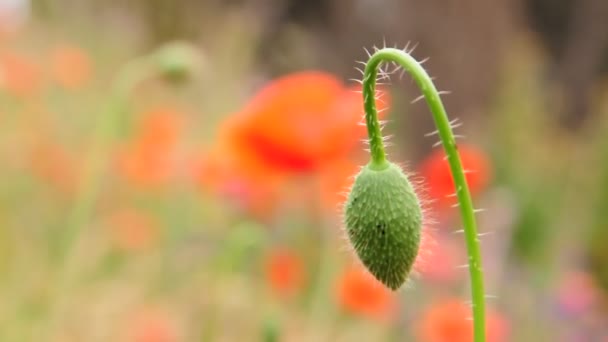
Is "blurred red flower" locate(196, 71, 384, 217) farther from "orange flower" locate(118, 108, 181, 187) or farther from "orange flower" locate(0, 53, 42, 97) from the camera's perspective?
"orange flower" locate(0, 53, 42, 97)

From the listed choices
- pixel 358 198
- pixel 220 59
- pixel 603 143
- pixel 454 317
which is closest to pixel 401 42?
pixel 220 59

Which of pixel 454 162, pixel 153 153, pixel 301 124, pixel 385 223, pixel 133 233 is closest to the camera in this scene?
pixel 454 162

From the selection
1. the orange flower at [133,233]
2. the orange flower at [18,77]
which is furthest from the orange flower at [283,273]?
the orange flower at [18,77]

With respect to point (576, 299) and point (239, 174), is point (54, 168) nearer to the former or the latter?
point (239, 174)

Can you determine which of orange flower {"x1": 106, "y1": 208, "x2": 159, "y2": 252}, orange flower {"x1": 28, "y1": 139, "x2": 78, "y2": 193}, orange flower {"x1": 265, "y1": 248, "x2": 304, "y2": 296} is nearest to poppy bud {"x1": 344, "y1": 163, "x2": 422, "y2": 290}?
orange flower {"x1": 265, "y1": 248, "x2": 304, "y2": 296}

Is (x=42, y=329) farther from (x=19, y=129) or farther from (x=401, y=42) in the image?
(x=401, y=42)

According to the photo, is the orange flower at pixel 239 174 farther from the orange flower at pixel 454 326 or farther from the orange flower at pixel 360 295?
the orange flower at pixel 454 326

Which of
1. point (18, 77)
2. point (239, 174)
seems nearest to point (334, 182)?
point (239, 174)
